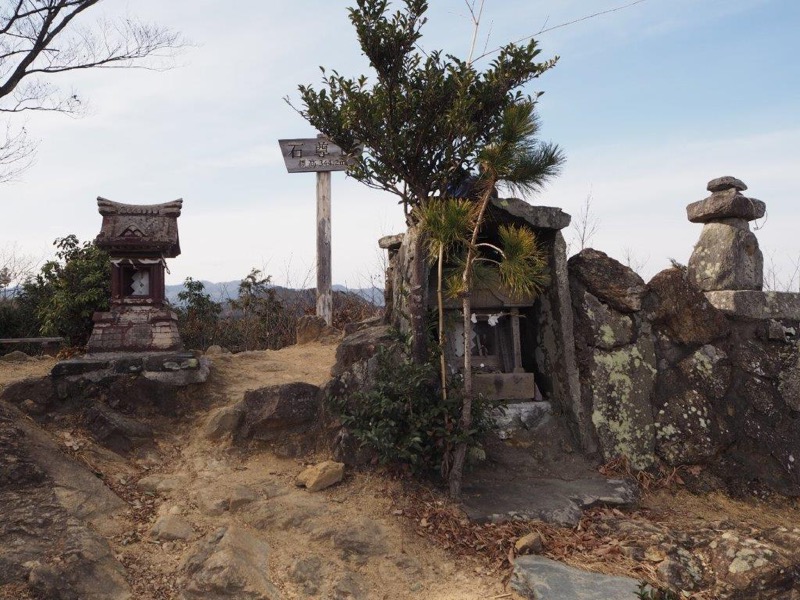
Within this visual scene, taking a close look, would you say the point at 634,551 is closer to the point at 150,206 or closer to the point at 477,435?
the point at 477,435

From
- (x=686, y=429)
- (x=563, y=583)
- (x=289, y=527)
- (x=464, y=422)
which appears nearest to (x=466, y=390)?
(x=464, y=422)

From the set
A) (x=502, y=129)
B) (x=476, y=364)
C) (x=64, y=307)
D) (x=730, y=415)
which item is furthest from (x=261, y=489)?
(x=64, y=307)

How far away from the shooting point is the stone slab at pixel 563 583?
3.66m

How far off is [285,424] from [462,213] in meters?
2.26

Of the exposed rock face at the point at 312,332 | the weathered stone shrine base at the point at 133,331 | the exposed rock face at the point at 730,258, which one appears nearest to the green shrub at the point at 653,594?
the exposed rock face at the point at 730,258

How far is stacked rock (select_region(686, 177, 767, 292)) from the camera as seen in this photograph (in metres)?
6.00

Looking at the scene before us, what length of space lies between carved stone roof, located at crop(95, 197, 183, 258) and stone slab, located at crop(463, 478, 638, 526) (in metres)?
3.71

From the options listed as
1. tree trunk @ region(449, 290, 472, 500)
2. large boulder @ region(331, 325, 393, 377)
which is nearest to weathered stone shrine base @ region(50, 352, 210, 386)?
large boulder @ region(331, 325, 393, 377)

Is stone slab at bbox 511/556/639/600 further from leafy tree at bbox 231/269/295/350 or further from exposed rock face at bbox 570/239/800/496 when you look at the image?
leafy tree at bbox 231/269/295/350

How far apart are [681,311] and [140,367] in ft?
15.8

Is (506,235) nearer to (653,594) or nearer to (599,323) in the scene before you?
(599,323)

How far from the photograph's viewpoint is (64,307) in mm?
8219

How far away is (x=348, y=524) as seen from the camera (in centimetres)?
423

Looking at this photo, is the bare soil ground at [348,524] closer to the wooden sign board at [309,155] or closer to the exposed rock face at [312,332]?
the exposed rock face at [312,332]
